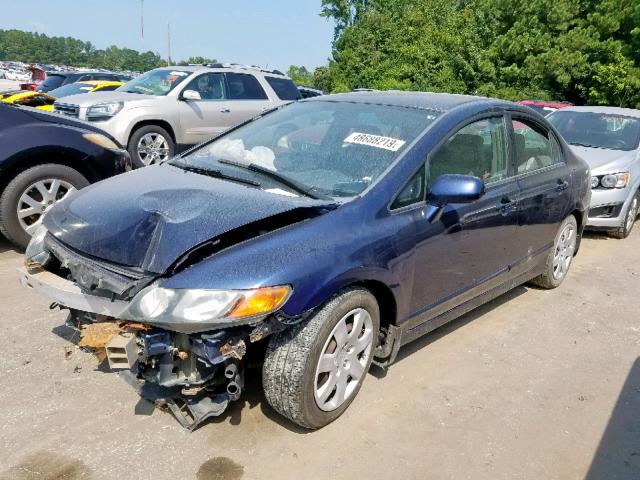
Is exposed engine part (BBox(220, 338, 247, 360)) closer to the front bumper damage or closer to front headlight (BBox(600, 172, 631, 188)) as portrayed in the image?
the front bumper damage

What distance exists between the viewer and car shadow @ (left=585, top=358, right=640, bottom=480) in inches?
107

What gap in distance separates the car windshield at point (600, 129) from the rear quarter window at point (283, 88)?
15.2 feet

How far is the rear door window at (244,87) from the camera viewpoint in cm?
982

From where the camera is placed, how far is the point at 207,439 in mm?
2719

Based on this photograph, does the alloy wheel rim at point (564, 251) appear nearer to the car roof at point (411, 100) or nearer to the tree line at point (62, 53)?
the car roof at point (411, 100)

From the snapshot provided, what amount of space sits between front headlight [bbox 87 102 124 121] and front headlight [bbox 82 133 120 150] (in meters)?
3.16

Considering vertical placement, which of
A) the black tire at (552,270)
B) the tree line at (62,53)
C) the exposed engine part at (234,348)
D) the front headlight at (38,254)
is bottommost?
the black tire at (552,270)

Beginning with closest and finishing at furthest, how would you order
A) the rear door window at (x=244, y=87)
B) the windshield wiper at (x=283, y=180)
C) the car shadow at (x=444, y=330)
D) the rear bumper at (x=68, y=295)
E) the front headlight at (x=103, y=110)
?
the rear bumper at (x=68, y=295)
the windshield wiper at (x=283, y=180)
the car shadow at (x=444, y=330)
the front headlight at (x=103, y=110)
the rear door window at (x=244, y=87)

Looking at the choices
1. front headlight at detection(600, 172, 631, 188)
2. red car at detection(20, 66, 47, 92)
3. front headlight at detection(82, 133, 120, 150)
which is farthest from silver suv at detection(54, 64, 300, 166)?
red car at detection(20, 66, 47, 92)

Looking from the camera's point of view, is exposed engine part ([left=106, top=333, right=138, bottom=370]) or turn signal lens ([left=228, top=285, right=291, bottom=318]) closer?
turn signal lens ([left=228, top=285, right=291, bottom=318])

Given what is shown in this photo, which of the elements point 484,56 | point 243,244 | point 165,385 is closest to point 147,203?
point 243,244

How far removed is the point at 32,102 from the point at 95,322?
8.52 metres

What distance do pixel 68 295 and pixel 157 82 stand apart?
299 inches

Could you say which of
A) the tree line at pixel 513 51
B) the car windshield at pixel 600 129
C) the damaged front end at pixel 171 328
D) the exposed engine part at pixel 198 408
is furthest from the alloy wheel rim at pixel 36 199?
the tree line at pixel 513 51
